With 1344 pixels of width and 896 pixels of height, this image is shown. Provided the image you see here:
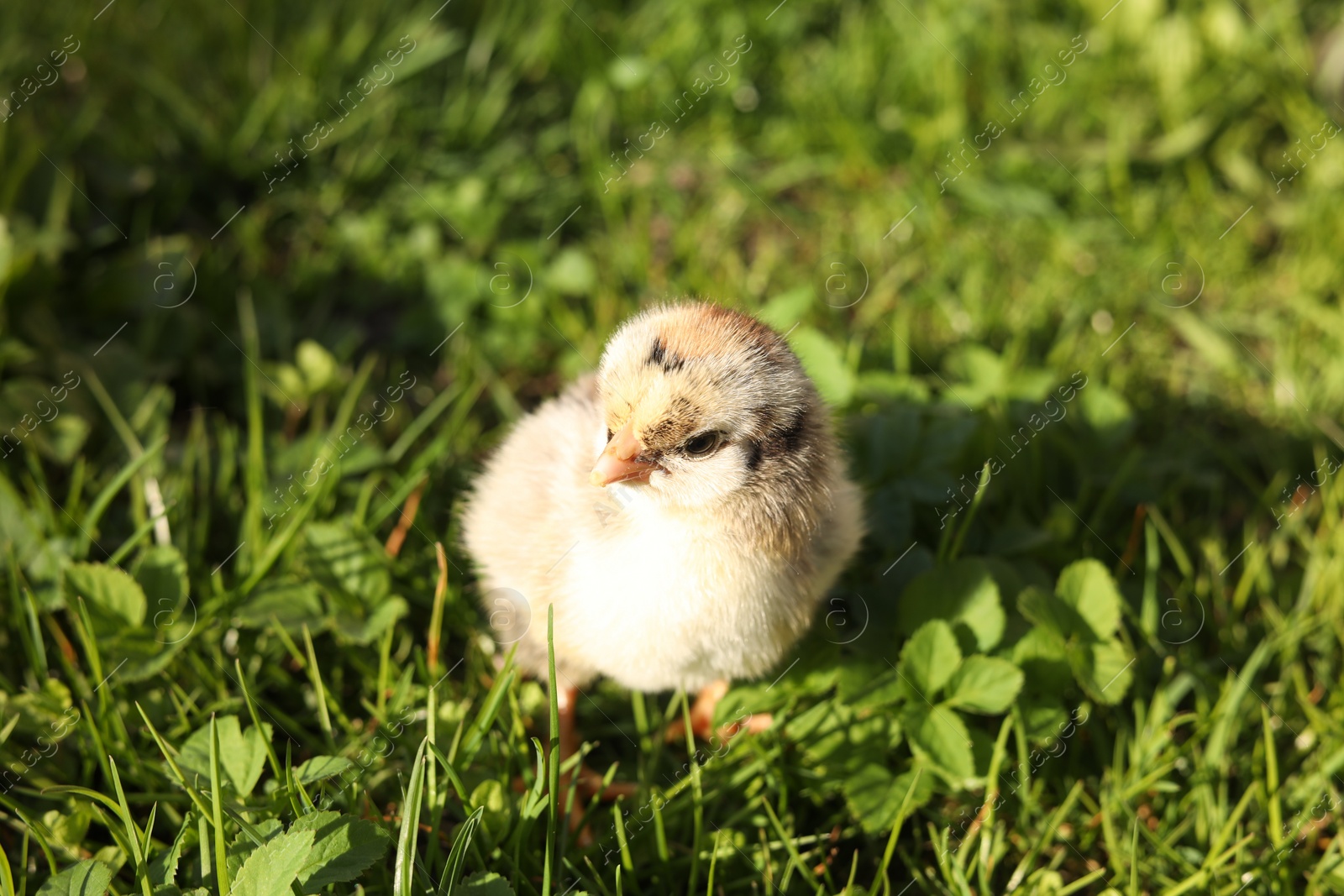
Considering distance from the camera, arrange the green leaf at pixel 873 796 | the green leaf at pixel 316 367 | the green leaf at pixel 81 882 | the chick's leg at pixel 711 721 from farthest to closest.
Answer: the green leaf at pixel 316 367
the chick's leg at pixel 711 721
the green leaf at pixel 873 796
the green leaf at pixel 81 882

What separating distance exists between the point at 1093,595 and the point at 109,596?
7.50 feet

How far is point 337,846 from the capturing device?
179 cm

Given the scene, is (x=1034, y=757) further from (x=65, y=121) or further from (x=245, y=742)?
(x=65, y=121)

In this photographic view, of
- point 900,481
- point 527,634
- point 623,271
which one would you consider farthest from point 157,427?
point 900,481

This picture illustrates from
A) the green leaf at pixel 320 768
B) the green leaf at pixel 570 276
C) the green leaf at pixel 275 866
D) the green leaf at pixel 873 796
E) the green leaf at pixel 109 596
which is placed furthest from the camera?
the green leaf at pixel 570 276

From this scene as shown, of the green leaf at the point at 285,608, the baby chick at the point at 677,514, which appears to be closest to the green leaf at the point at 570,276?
the baby chick at the point at 677,514

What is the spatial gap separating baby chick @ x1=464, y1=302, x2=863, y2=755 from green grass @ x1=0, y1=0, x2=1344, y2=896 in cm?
24

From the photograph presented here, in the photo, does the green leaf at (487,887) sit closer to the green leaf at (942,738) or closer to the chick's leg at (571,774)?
the chick's leg at (571,774)

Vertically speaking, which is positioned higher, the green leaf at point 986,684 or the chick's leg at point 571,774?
the chick's leg at point 571,774

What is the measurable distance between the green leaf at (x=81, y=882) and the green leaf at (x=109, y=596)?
1.96ft

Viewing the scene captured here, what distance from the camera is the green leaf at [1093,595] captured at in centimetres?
235

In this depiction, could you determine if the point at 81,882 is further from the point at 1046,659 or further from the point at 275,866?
the point at 1046,659

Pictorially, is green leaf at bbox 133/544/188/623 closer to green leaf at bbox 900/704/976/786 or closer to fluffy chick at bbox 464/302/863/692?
fluffy chick at bbox 464/302/863/692

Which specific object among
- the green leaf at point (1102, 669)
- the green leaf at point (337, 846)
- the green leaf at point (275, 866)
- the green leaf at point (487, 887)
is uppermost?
the green leaf at point (275, 866)
